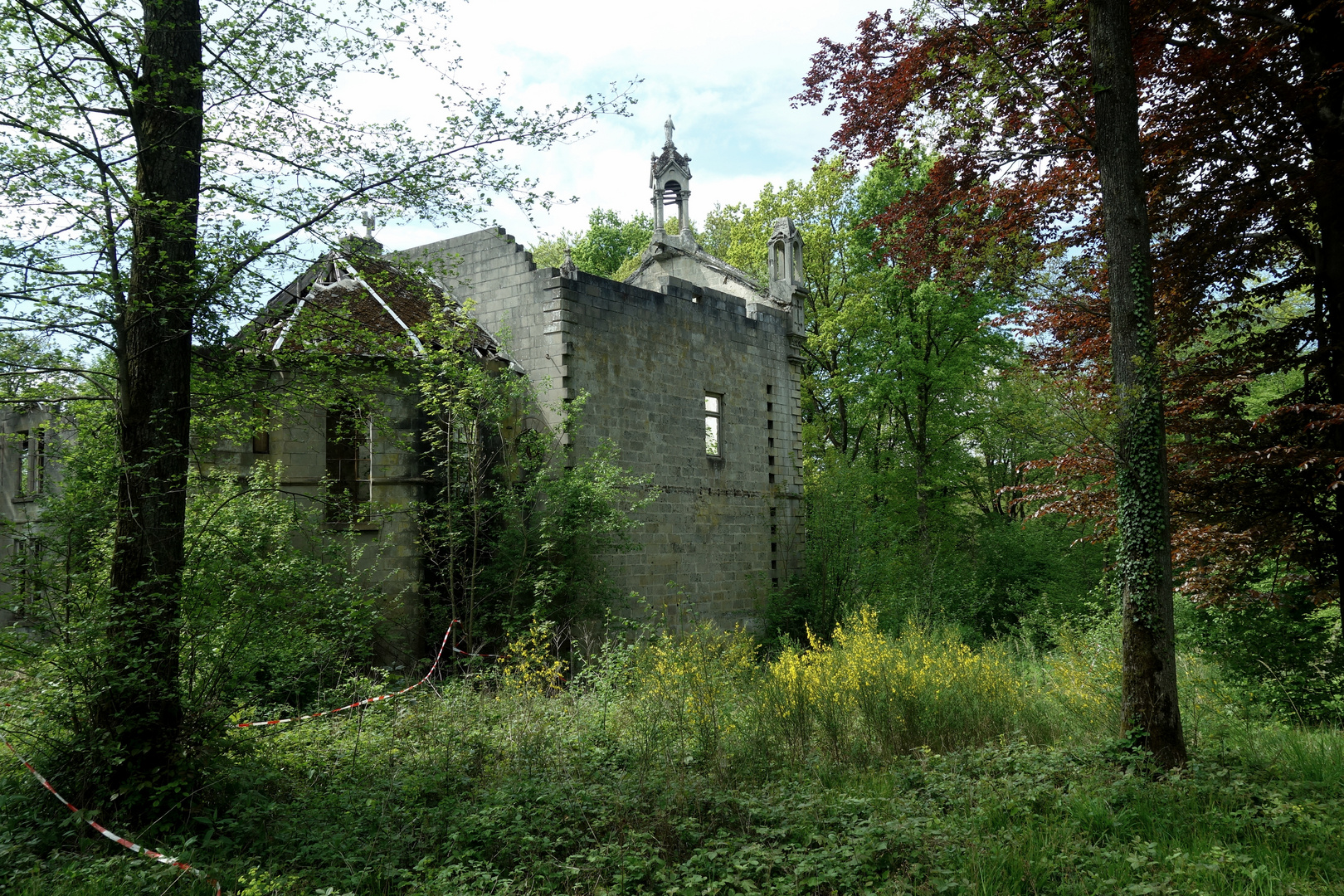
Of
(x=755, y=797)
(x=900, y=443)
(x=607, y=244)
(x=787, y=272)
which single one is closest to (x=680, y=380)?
(x=787, y=272)

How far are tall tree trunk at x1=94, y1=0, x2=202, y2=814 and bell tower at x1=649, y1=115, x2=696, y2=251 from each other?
522 inches

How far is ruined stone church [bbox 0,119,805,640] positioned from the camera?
13211 millimetres

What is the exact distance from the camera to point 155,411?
6.91 metres

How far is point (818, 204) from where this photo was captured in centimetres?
2719

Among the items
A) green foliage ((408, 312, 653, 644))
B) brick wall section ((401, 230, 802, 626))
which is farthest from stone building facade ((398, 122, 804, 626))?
green foliage ((408, 312, 653, 644))

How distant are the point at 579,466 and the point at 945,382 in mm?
12408

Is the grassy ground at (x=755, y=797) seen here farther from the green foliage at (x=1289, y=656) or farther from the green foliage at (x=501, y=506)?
the green foliage at (x=501, y=506)

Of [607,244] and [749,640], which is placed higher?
[607,244]

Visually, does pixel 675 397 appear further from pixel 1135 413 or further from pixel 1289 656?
pixel 1289 656

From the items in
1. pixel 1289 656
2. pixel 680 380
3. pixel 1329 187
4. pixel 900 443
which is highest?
pixel 1329 187

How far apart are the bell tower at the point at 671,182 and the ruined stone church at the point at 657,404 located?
36mm

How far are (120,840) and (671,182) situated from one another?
17.1m

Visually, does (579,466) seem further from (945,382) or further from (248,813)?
(945,382)

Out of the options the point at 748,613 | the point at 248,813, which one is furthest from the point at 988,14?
the point at 748,613
